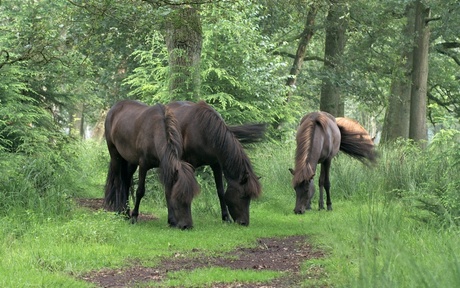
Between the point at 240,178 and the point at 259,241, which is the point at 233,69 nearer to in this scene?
the point at 240,178

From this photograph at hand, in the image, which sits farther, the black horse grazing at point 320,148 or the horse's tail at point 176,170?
the black horse grazing at point 320,148

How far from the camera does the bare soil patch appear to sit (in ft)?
24.4

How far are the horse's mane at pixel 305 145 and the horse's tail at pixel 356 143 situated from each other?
65.2 inches

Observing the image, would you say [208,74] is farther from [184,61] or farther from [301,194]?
[301,194]

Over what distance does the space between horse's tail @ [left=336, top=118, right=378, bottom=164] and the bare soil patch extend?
5856 millimetres

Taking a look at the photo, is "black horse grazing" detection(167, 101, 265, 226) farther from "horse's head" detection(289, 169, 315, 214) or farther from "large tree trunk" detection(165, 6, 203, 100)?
"large tree trunk" detection(165, 6, 203, 100)

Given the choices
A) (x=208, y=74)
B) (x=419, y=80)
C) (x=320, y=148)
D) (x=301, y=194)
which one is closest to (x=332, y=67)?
(x=419, y=80)

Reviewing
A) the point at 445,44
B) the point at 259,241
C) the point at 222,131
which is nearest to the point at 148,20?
the point at 222,131

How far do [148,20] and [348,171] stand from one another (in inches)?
302

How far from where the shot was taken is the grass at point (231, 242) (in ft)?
17.2

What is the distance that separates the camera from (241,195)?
1195 cm

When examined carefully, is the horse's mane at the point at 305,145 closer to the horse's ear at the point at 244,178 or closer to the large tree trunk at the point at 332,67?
the horse's ear at the point at 244,178

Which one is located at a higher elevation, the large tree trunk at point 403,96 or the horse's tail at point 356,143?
the large tree trunk at point 403,96

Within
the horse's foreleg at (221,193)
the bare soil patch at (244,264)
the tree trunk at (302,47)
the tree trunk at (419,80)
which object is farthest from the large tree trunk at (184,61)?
the tree trunk at (302,47)
